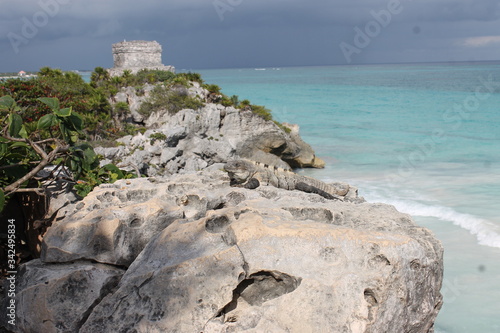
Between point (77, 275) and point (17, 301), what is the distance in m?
0.47

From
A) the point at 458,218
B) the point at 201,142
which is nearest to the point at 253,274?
the point at 458,218

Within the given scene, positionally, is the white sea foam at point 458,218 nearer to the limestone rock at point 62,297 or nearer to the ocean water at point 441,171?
the ocean water at point 441,171

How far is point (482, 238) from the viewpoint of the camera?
312 inches

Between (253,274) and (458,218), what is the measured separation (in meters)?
7.57

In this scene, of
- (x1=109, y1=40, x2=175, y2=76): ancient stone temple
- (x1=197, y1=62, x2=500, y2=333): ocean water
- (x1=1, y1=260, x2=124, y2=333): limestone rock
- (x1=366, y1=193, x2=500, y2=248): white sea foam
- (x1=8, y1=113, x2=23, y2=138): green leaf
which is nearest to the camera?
(x1=1, y1=260, x2=124, y2=333): limestone rock

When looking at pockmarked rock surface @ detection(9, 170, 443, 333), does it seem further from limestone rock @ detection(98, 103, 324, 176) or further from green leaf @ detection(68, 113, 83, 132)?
limestone rock @ detection(98, 103, 324, 176)

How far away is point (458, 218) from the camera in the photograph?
8.95 meters

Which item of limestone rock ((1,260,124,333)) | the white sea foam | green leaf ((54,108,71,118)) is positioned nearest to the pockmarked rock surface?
limestone rock ((1,260,124,333))

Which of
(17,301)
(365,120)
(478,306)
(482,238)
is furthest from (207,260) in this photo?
(365,120)

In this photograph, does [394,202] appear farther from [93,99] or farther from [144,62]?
[144,62]

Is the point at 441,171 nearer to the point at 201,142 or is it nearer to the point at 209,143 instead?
the point at 209,143

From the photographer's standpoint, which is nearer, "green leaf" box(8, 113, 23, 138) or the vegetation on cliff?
"green leaf" box(8, 113, 23, 138)

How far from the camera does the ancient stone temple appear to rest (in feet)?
84.6

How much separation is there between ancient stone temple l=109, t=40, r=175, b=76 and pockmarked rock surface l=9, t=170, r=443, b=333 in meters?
23.4
